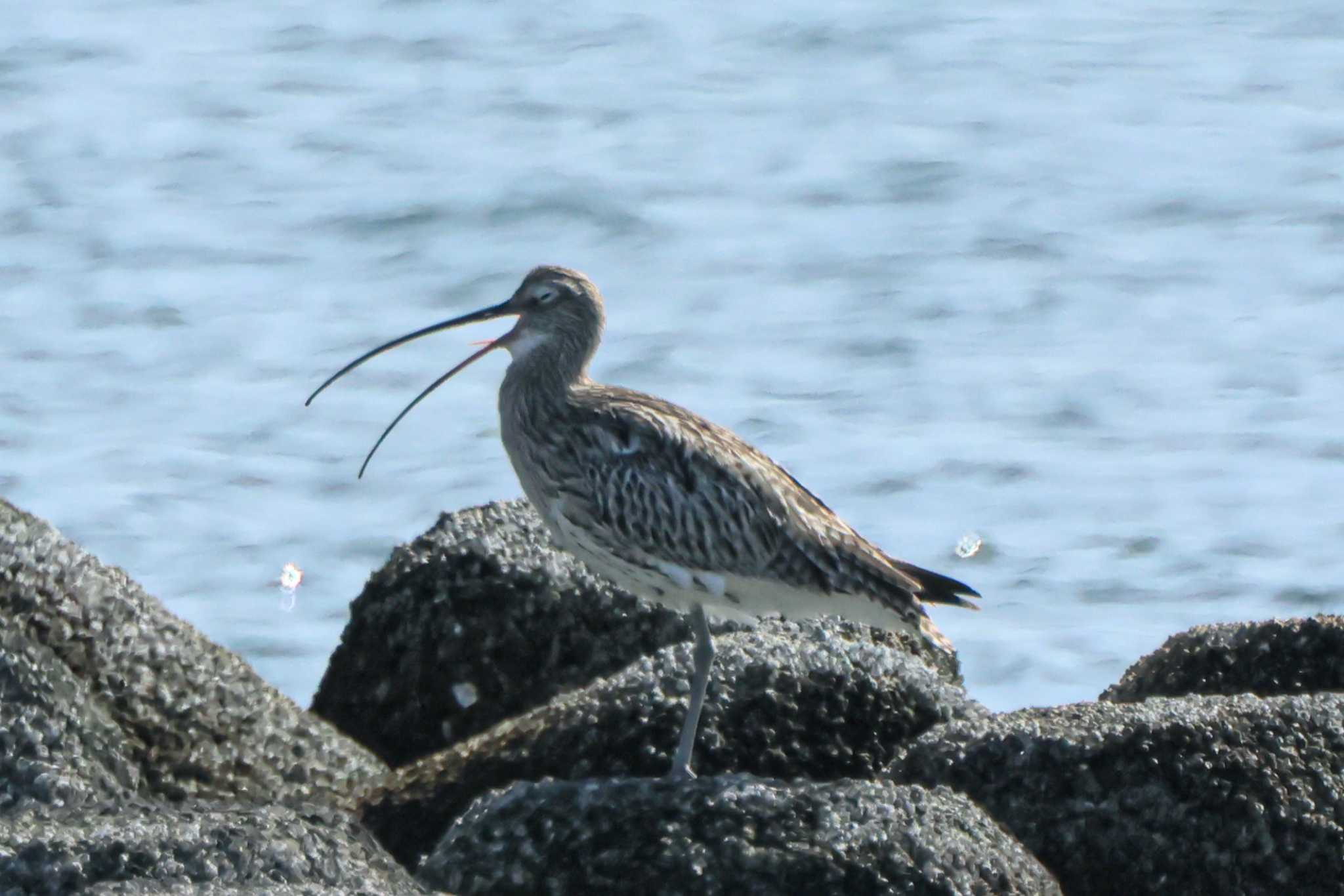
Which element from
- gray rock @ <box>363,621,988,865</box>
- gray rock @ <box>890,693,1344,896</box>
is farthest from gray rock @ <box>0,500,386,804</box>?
gray rock @ <box>890,693,1344,896</box>

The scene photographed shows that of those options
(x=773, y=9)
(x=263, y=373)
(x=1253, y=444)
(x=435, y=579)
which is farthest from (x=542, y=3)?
(x=435, y=579)

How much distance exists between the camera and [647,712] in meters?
7.57

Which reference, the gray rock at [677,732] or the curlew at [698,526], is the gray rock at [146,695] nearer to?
the gray rock at [677,732]

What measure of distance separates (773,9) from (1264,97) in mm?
4863

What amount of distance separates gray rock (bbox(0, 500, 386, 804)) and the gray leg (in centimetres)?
120

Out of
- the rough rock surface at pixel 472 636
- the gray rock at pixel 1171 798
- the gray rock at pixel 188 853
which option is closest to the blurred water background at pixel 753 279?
the rough rock surface at pixel 472 636

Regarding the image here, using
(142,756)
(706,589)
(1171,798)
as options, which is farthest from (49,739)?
(1171,798)

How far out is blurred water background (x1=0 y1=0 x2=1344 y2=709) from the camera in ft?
49.7

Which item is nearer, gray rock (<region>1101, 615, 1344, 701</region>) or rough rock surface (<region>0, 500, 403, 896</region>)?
rough rock surface (<region>0, 500, 403, 896</region>)

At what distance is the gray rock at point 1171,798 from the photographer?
22.8ft

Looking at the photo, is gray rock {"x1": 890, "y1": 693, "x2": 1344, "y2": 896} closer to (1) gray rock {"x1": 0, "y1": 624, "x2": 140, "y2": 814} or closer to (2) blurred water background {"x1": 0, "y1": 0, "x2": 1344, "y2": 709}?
(1) gray rock {"x1": 0, "y1": 624, "x2": 140, "y2": 814}

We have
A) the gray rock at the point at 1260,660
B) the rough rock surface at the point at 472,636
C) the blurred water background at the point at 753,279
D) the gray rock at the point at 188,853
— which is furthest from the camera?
the blurred water background at the point at 753,279

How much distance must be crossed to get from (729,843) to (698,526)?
181 cm

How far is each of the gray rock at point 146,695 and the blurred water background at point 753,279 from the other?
4741 millimetres
